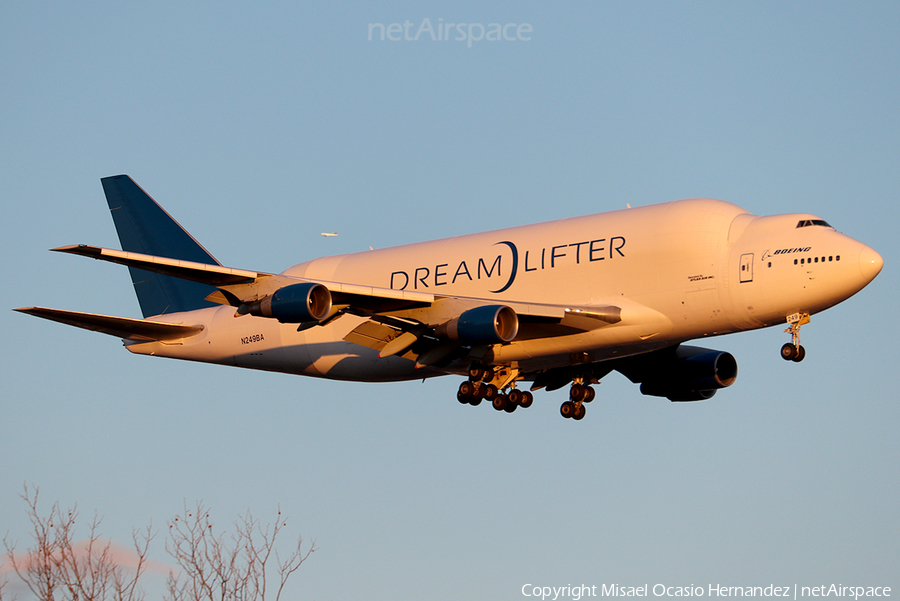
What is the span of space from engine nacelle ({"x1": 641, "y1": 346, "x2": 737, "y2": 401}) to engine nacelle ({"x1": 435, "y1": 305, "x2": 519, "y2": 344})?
11.3 metres

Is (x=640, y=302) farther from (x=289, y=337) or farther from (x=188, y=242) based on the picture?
(x=188, y=242)

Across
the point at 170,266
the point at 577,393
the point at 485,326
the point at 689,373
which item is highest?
the point at 170,266

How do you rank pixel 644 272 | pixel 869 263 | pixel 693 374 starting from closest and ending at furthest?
pixel 869 263, pixel 644 272, pixel 693 374

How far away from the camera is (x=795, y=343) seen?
34156 millimetres

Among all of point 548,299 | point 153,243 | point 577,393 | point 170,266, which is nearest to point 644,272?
point 548,299

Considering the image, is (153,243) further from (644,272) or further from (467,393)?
(644,272)

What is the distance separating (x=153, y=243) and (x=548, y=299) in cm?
1937

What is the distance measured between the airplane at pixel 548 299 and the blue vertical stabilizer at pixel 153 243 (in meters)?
3.30

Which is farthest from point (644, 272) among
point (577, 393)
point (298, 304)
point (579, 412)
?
point (298, 304)

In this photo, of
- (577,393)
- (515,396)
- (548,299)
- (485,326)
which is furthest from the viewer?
(577,393)

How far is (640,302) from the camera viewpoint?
3509 cm

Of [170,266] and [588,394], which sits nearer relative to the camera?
[170,266]

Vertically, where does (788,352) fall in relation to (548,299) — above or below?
below

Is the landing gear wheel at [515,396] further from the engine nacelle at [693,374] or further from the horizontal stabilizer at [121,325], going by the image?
the horizontal stabilizer at [121,325]
